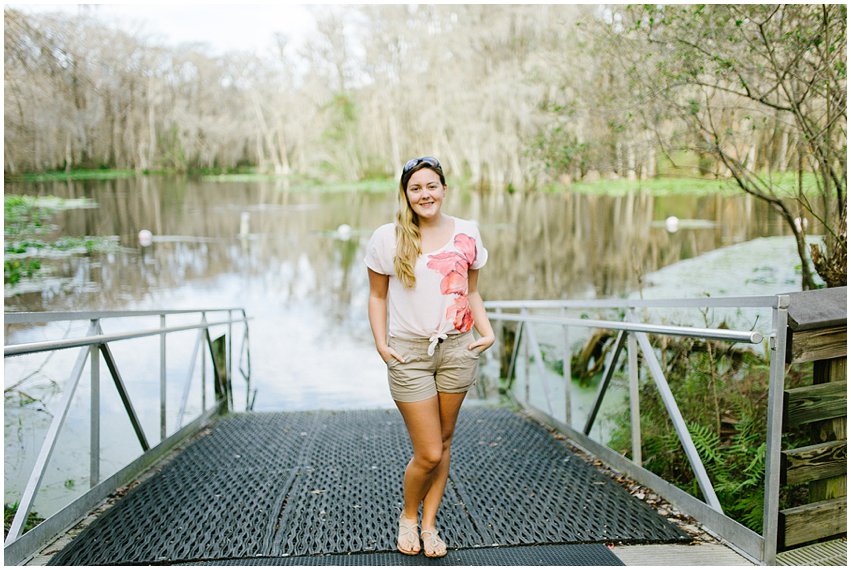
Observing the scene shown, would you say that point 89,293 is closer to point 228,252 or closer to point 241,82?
point 228,252

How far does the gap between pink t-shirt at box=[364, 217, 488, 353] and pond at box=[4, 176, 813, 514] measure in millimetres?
3199

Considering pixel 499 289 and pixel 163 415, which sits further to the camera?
pixel 499 289

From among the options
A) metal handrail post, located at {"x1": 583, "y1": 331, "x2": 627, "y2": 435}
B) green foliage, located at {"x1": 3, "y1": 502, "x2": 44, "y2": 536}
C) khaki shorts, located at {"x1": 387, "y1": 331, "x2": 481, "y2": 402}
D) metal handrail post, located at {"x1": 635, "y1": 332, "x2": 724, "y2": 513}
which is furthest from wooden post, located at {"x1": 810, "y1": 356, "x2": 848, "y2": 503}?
green foliage, located at {"x1": 3, "y1": 502, "x2": 44, "y2": 536}

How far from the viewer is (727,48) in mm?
5430

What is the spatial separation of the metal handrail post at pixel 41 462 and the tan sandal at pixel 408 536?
48.3 inches

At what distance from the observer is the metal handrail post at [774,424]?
233cm

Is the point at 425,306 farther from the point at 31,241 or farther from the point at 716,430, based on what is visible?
the point at 31,241

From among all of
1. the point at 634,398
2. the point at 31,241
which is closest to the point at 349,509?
the point at 634,398

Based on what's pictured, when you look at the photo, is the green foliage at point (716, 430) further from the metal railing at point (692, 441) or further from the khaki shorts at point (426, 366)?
the khaki shorts at point (426, 366)

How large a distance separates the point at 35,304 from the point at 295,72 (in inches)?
1561

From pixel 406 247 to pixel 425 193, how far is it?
190mm

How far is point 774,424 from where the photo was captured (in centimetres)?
237

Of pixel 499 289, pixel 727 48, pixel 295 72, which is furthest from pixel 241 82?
pixel 727 48

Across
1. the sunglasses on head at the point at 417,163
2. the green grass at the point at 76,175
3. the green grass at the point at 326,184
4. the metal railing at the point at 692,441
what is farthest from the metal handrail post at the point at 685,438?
the green grass at the point at 326,184
